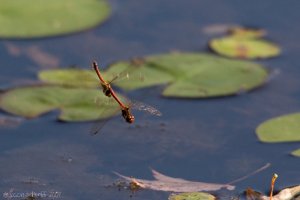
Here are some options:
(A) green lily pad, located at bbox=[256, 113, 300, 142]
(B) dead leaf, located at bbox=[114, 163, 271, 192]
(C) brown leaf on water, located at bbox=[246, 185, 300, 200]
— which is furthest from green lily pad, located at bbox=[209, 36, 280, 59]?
(C) brown leaf on water, located at bbox=[246, 185, 300, 200]

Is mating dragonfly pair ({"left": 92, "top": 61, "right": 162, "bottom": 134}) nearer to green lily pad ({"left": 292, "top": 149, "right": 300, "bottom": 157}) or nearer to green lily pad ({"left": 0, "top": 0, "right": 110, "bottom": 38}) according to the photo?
green lily pad ({"left": 292, "top": 149, "right": 300, "bottom": 157})

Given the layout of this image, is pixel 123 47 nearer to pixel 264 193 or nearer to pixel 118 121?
pixel 118 121

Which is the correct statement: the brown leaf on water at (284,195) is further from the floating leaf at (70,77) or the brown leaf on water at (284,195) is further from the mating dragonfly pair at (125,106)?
the floating leaf at (70,77)

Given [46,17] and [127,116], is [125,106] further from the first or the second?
[46,17]

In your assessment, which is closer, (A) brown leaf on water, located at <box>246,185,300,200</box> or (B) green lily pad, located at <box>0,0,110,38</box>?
(A) brown leaf on water, located at <box>246,185,300,200</box>

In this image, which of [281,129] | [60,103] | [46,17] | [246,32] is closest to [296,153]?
[281,129]

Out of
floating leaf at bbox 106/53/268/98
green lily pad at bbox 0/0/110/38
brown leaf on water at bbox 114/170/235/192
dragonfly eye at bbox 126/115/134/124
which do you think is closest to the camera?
brown leaf on water at bbox 114/170/235/192
